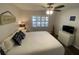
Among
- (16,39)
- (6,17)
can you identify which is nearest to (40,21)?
(16,39)

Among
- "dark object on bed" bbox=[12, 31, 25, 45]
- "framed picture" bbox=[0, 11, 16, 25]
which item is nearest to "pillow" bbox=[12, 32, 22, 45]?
"dark object on bed" bbox=[12, 31, 25, 45]

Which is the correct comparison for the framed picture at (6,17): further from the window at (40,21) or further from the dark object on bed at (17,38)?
the window at (40,21)

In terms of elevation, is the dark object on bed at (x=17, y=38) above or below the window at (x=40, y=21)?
below

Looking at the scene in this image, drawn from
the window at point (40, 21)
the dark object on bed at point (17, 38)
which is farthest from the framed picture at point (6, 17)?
the window at point (40, 21)

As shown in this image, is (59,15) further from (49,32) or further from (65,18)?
(49,32)

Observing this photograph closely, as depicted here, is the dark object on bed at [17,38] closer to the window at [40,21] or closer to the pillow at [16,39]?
the pillow at [16,39]

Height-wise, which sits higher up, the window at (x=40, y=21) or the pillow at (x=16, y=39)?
the window at (x=40, y=21)

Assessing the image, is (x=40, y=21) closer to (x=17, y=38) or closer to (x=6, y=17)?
(x=17, y=38)

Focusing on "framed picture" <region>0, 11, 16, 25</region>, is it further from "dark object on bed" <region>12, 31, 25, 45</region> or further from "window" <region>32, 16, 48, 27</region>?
"window" <region>32, 16, 48, 27</region>

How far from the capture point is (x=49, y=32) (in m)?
1.17

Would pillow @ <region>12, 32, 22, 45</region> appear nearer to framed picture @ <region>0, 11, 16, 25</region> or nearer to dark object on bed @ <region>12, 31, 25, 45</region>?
dark object on bed @ <region>12, 31, 25, 45</region>

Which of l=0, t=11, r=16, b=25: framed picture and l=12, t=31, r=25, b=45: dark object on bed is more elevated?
l=0, t=11, r=16, b=25: framed picture
